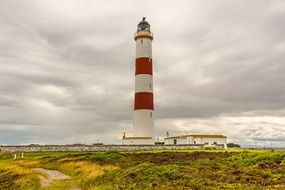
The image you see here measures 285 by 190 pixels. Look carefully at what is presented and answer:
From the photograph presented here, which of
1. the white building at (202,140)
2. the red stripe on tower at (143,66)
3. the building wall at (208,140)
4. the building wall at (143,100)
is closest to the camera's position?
the building wall at (143,100)

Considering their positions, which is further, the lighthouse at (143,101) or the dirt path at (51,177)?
the lighthouse at (143,101)

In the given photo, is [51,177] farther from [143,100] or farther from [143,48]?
[143,48]

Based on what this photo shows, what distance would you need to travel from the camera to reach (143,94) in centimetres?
5516

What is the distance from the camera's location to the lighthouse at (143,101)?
54.8 metres

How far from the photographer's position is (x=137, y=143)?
182ft

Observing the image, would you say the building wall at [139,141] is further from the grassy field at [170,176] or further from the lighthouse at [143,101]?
the grassy field at [170,176]

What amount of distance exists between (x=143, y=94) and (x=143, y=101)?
3.81 feet

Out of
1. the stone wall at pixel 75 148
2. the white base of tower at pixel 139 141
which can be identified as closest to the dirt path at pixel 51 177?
the stone wall at pixel 75 148

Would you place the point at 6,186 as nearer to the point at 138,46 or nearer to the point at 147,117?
the point at 147,117

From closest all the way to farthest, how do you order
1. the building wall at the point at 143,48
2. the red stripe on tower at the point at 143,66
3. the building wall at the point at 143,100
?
the building wall at the point at 143,100 → the red stripe on tower at the point at 143,66 → the building wall at the point at 143,48

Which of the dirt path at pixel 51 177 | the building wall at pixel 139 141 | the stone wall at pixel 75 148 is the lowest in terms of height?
the dirt path at pixel 51 177

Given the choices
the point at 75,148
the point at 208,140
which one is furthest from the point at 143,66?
the point at 208,140

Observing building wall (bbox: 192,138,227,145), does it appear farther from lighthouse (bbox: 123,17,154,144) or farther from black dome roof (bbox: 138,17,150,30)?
black dome roof (bbox: 138,17,150,30)

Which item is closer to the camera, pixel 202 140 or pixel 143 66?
pixel 143 66
